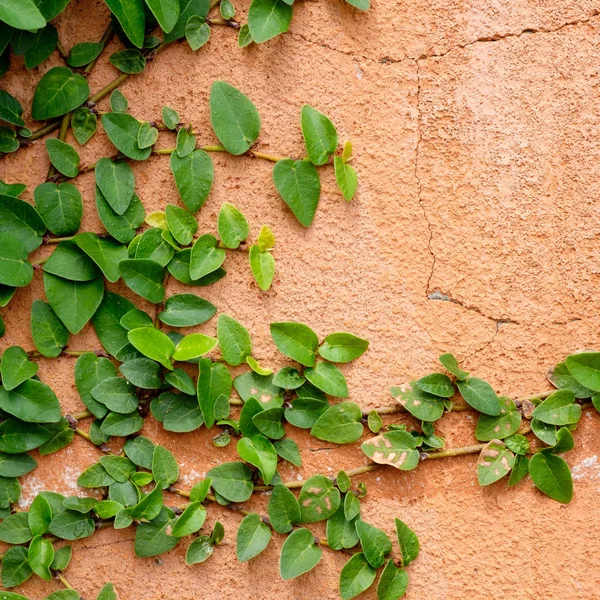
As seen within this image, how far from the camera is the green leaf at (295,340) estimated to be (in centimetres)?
124

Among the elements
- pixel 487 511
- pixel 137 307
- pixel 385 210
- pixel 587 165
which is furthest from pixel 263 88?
pixel 487 511

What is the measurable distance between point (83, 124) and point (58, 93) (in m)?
0.06

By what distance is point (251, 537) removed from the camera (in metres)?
1.25

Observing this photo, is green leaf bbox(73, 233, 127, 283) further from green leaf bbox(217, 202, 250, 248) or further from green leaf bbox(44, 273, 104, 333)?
green leaf bbox(217, 202, 250, 248)

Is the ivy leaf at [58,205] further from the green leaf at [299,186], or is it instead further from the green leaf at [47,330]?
the green leaf at [299,186]

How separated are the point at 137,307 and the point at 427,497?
60 centimetres

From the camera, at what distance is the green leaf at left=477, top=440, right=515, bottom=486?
48.5 inches

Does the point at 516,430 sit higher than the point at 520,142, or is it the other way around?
the point at 520,142

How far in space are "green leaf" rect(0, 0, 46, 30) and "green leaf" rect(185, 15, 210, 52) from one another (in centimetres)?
24

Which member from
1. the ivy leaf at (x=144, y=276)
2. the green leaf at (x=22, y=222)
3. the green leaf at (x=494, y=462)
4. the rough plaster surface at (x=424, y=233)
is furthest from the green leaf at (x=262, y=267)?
the green leaf at (x=494, y=462)

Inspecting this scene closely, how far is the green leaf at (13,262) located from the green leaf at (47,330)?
0.05 metres

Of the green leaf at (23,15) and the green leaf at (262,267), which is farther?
the green leaf at (262,267)

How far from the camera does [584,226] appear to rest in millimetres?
1233

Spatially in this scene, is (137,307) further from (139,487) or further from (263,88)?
(263,88)
